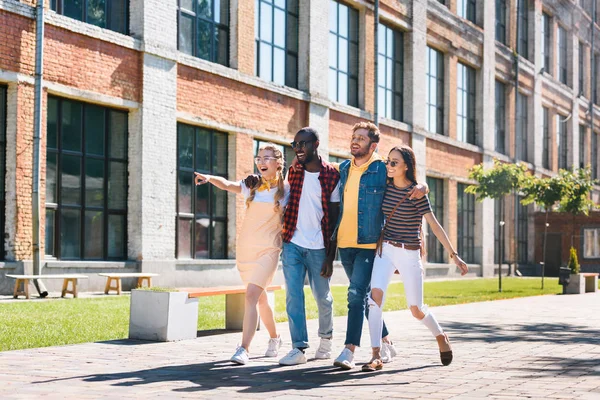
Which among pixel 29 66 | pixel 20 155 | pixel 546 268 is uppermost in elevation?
pixel 29 66

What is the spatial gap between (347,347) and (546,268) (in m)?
36.7

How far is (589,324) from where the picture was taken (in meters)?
12.9

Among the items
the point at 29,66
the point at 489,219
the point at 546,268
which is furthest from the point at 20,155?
the point at 546,268

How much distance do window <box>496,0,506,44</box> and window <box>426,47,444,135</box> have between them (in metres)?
6.41

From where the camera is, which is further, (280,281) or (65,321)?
(280,281)

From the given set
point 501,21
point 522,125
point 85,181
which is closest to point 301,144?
point 85,181

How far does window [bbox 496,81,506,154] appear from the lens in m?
40.1

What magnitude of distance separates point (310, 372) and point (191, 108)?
46.7 feet

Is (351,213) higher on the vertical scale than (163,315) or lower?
higher

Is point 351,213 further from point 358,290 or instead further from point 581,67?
point 581,67

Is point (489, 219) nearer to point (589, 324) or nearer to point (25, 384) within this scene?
point (589, 324)

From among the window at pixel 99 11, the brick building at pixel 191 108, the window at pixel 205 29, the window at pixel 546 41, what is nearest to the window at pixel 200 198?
the brick building at pixel 191 108

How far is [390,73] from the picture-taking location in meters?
30.8

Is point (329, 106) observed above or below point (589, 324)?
above
